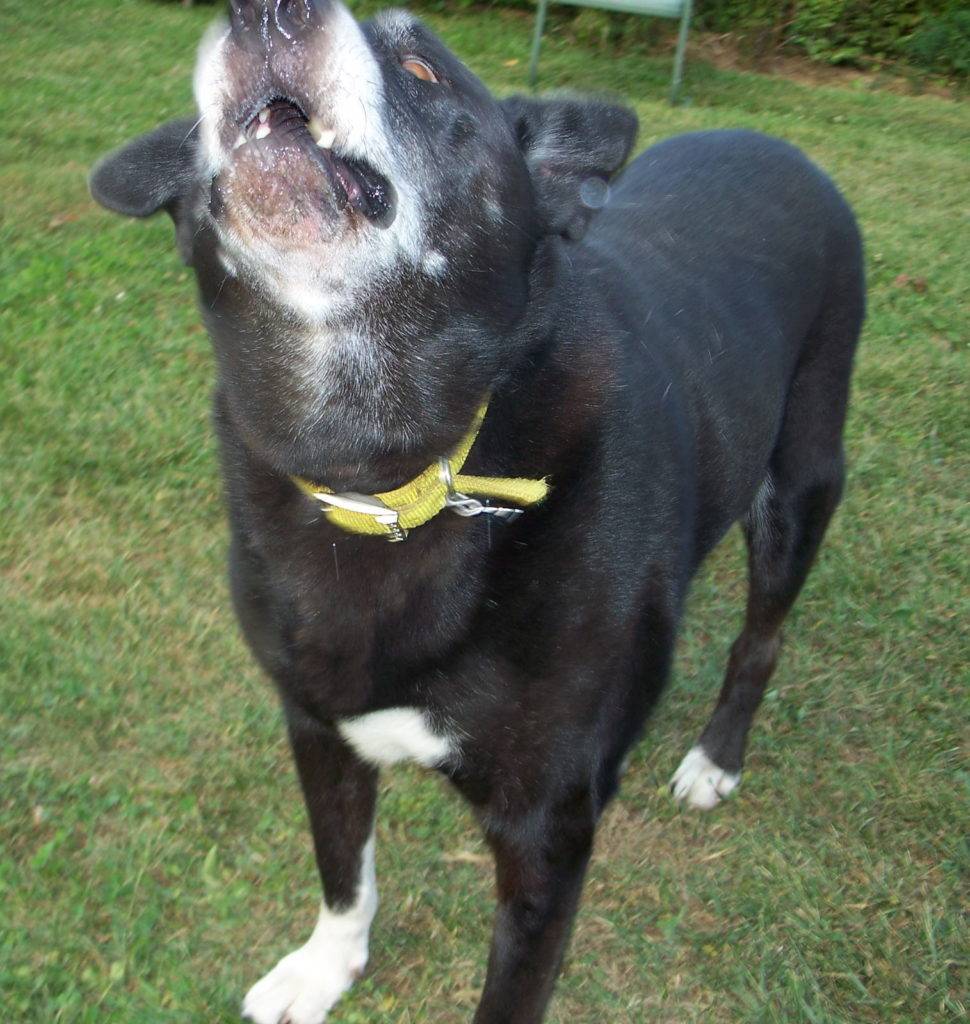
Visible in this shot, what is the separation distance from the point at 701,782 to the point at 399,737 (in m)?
1.18

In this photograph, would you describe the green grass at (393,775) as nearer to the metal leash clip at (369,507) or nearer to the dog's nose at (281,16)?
the metal leash clip at (369,507)

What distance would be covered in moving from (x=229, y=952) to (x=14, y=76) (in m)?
6.95

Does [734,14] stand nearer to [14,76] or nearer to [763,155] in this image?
[14,76]

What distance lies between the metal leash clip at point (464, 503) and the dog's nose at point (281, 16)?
713 mm

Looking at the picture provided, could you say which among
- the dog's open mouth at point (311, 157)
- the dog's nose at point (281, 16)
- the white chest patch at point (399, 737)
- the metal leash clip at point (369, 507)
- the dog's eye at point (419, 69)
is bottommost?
the white chest patch at point (399, 737)

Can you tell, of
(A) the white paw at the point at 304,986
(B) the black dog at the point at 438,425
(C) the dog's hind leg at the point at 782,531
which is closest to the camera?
(B) the black dog at the point at 438,425

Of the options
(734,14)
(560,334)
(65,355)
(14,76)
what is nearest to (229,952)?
(560,334)

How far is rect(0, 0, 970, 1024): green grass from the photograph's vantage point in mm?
2518

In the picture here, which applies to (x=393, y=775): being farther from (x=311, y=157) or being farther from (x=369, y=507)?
(x=311, y=157)

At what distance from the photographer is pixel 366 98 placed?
A: 1723 mm

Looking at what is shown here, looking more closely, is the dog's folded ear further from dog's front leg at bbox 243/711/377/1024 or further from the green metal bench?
the green metal bench

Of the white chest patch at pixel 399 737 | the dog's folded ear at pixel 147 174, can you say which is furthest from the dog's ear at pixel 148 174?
the white chest patch at pixel 399 737

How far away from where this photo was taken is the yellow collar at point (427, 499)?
1903 millimetres

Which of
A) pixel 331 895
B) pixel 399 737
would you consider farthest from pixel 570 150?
pixel 331 895
